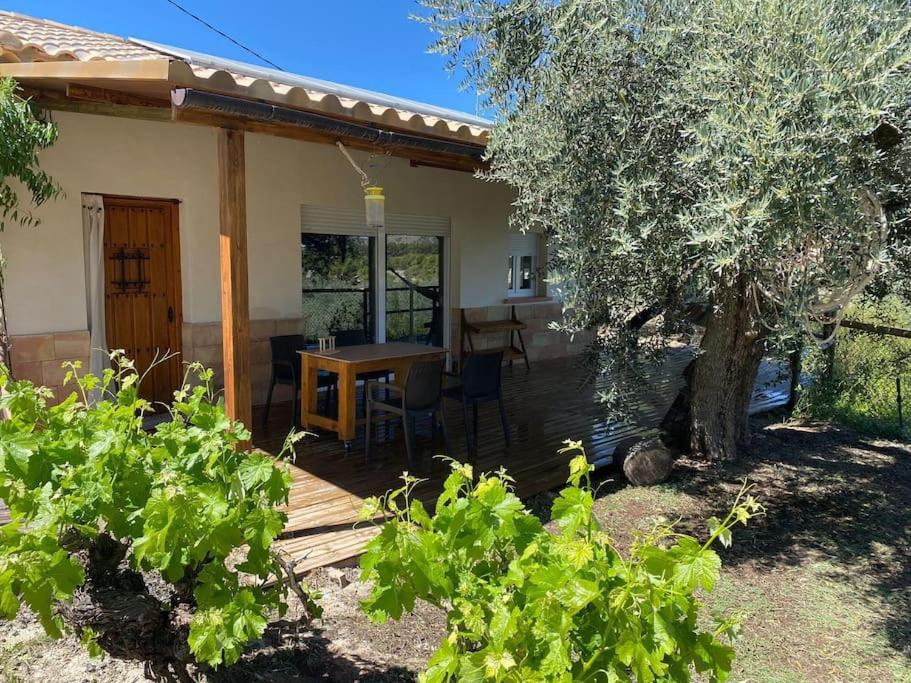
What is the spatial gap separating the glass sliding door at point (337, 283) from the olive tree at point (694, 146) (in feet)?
11.1

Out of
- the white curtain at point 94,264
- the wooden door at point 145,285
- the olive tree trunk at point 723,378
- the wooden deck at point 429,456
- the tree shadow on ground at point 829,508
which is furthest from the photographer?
the wooden door at point 145,285

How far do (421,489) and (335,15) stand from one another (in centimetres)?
1874

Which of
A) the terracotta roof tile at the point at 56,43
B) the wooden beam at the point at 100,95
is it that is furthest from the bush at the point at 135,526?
the terracotta roof tile at the point at 56,43

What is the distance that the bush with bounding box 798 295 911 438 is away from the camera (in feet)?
21.1

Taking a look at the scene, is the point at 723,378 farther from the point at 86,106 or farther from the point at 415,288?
the point at 86,106

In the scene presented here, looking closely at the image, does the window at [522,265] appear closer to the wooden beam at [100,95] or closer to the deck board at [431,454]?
the deck board at [431,454]

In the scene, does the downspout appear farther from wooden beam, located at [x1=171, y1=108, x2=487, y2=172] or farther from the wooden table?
the wooden table

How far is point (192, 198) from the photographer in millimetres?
6156

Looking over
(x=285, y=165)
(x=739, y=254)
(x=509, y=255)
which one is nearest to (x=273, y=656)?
(x=739, y=254)

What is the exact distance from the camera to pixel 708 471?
509cm

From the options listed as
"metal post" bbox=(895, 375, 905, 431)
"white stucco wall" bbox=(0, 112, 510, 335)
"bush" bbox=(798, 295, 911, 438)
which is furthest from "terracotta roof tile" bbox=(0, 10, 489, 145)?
"metal post" bbox=(895, 375, 905, 431)

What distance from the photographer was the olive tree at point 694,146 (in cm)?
252

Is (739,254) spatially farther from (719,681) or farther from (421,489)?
(421,489)

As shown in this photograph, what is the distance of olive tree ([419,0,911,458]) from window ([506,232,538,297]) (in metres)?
5.42
